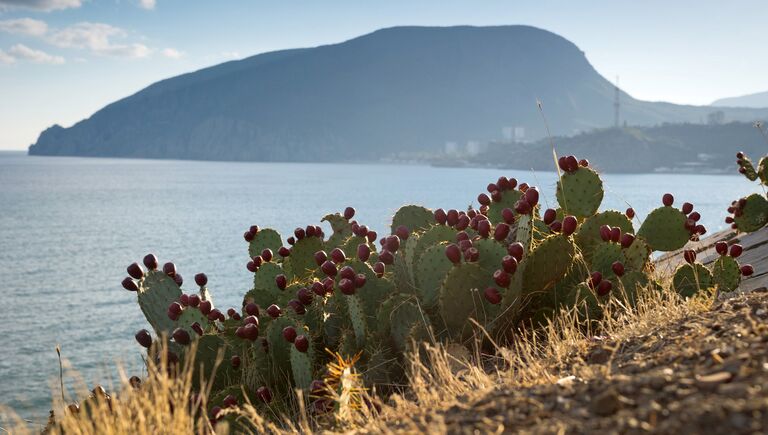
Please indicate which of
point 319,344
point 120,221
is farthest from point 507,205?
point 120,221

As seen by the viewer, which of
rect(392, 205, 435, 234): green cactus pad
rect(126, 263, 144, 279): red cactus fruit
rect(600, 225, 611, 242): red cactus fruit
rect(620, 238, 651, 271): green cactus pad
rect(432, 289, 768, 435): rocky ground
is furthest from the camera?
rect(392, 205, 435, 234): green cactus pad

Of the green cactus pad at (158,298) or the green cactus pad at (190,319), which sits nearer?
the green cactus pad at (190,319)

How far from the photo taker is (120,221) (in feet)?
315

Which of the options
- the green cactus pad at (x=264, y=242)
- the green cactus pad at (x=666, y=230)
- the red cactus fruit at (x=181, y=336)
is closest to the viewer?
the red cactus fruit at (x=181, y=336)

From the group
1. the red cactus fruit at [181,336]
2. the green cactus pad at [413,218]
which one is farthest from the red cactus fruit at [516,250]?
the red cactus fruit at [181,336]

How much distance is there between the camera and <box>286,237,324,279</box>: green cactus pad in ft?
22.1

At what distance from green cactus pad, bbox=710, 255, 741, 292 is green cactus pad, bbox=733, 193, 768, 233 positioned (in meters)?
2.90

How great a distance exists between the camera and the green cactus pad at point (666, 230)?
648 cm

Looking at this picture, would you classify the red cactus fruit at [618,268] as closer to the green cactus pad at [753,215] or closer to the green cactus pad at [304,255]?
the green cactus pad at [304,255]

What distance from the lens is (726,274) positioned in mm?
5750

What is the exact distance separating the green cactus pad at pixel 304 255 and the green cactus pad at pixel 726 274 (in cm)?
328

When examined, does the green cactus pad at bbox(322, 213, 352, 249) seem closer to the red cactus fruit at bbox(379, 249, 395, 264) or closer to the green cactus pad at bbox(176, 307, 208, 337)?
the red cactus fruit at bbox(379, 249, 395, 264)

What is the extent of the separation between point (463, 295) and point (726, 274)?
223 centimetres

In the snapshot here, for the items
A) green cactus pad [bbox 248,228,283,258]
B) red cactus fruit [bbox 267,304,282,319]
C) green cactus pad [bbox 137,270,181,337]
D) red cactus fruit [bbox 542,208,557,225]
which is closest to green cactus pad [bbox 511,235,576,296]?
red cactus fruit [bbox 542,208,557,225]
